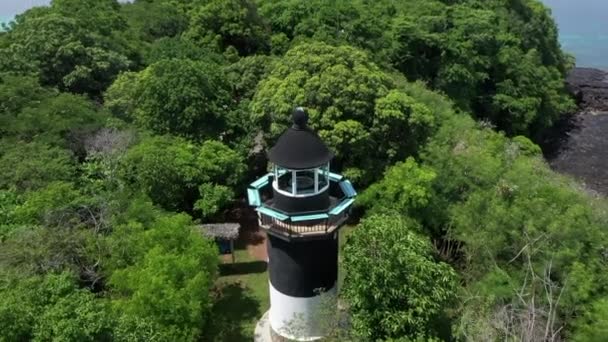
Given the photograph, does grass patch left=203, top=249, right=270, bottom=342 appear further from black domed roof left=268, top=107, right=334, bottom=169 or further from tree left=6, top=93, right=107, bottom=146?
tree left=6, top=93, right=107, bottom=146

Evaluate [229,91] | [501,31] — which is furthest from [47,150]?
[501,31]

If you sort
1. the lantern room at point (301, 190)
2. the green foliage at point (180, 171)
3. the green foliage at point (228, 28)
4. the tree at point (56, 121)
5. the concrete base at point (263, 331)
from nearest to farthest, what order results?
1. the lantern room at point (301, 190)
2. the concrete base at point (263, 331)
3. the green foliage at point (180, 171)
4. the tree at point (56, 121)
5. the green foliage at point (228, 28)

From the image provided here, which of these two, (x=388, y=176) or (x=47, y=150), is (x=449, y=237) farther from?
(x=47, y=150)

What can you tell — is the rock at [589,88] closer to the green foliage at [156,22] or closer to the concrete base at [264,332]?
the green foliage at [156,22]

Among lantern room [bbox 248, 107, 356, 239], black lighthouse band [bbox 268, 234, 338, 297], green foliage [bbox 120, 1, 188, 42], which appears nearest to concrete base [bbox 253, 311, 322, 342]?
black lighthouse band [bbox 268, 234, 338, 297]

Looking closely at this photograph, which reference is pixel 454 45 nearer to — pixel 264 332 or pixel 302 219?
pixel 264 332

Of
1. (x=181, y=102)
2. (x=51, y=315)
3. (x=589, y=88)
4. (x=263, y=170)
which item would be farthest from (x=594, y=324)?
(x=589, y=88)

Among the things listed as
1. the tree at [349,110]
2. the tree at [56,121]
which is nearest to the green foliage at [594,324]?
the tree at [349,110]
